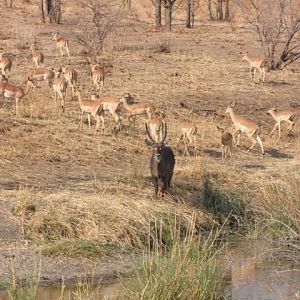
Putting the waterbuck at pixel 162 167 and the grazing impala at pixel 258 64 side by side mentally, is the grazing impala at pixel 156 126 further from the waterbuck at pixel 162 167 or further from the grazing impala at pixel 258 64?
the grazing impala at pixel 258 64

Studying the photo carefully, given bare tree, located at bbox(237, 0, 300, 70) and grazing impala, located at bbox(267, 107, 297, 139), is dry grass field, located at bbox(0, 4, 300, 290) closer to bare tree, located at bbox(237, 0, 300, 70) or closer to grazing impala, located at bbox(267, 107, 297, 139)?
grazing impala, located at bbox(267, 107, 297, 139)

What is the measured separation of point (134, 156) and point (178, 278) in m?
8.55

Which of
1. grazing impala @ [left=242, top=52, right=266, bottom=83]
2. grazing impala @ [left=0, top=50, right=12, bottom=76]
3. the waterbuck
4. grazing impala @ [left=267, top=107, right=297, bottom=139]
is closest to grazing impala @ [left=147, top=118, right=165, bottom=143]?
grazing impala @ [left=267, top=107, right=297, bottom=139]

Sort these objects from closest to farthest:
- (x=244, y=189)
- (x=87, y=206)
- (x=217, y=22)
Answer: (x=87, y=206), (x=244, y=189), (x=217, y=22)

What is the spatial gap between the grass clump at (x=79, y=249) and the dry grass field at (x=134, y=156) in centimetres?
13

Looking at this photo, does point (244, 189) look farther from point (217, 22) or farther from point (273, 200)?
point (217, 22)

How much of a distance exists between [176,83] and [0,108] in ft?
17.8

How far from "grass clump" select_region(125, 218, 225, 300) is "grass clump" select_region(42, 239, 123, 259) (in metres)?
2.20

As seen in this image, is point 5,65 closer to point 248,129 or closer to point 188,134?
point 188,134

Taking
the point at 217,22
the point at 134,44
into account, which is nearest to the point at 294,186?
the point at 134,44

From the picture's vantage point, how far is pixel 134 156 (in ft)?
55.5

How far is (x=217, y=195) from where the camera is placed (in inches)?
538

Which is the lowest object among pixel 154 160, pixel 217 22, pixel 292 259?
pixel 292 259

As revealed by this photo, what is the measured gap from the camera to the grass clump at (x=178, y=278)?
8367 mm
